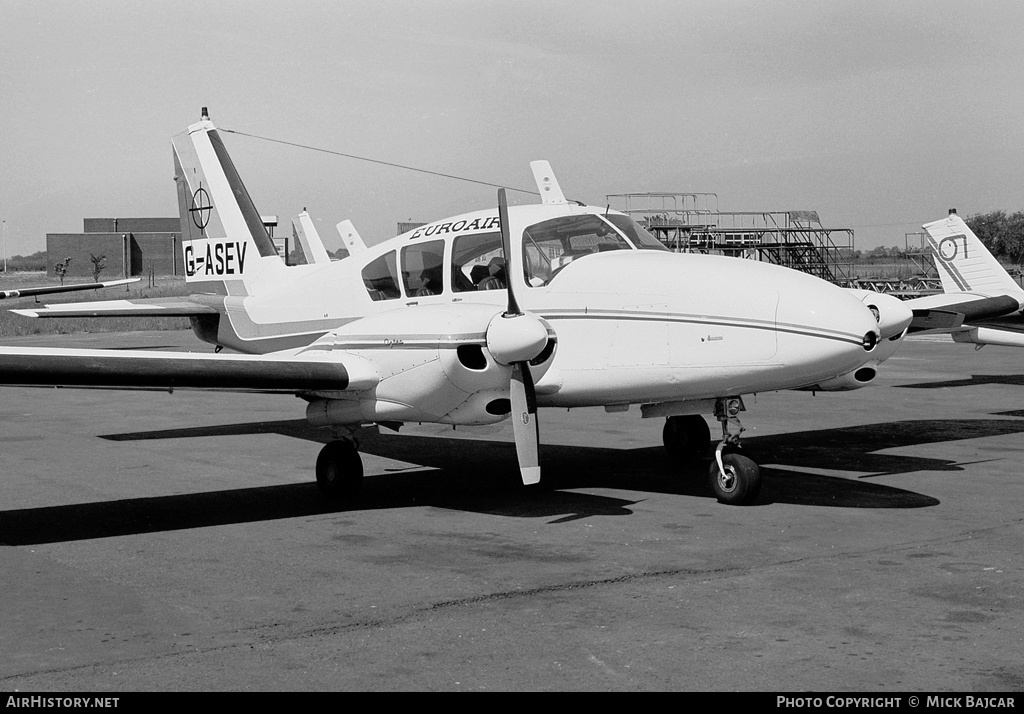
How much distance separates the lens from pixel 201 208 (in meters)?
15.2

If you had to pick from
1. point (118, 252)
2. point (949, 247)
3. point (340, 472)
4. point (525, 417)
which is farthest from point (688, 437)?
point (118, 252)

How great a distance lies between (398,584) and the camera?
757 centimetres

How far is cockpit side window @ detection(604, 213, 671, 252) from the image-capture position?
1082 centimetres

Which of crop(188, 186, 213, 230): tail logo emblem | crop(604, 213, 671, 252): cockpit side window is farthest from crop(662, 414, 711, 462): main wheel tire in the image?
crop(188, 186, 213, 230): tail logo emblem

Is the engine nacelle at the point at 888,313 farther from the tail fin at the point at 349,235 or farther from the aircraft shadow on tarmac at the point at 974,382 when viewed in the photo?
the tail fin at the point at 349,235

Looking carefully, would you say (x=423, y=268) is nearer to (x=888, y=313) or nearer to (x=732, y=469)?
(x=732, y=469)

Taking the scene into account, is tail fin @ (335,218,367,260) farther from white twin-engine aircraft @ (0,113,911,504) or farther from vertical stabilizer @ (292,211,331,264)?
white twin-engine aircraft @ (0,113,911,504)

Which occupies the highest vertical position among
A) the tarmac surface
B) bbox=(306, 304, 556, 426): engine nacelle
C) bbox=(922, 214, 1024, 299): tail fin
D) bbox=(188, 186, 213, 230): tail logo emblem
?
bbox=(188, 186, 213, 230): tail logo emblem

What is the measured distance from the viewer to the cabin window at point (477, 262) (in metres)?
10.9

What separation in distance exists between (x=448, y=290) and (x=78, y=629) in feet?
17.8

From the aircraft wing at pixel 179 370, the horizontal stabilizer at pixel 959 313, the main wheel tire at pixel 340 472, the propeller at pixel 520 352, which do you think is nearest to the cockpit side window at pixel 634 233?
the propeller at pixel 520 352

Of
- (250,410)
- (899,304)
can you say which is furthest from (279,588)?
(250,410)

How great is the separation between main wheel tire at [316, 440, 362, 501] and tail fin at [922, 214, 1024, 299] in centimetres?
1521
